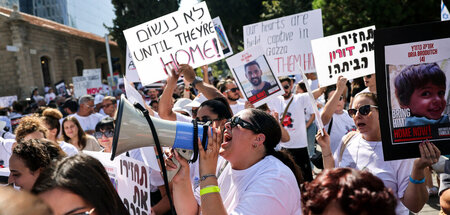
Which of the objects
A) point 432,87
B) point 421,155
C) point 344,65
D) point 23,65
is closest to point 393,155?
point 421,155

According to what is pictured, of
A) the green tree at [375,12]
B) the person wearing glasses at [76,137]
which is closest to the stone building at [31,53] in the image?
the green tree at [375,12]

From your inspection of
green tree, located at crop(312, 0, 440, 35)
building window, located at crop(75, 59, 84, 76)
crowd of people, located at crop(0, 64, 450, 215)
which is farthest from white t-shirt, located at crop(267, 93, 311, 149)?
building window, located at crop(75, 59, 84, 76)

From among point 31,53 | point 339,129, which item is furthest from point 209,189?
point 31,53

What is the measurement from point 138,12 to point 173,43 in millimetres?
27393

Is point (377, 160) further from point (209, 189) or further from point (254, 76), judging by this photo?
point (254, 76)

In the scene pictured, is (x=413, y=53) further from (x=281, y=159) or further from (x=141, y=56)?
(x=141, y=56)

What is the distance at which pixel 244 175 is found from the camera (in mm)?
2324

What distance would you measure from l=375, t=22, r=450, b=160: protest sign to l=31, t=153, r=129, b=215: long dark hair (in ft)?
4.96

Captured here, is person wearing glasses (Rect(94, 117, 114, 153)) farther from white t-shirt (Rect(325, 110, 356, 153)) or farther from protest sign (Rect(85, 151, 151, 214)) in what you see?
white t-shirt (Rect(325, 110, 356, 153))

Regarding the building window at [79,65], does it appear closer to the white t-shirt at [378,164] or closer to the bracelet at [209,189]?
the white t-shirt at [378,164]

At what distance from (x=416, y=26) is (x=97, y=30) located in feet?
150

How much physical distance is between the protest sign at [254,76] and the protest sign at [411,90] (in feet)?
7.46

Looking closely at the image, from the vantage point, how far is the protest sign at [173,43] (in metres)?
4.63

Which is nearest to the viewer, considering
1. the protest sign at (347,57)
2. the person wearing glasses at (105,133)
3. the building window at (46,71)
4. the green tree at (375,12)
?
the protest sign at (347,57)
